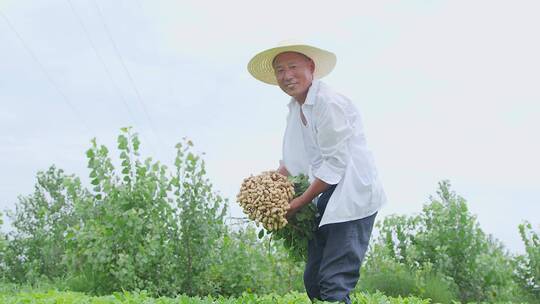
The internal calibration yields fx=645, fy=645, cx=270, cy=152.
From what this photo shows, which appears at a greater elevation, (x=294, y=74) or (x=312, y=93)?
(x=294, y=74)

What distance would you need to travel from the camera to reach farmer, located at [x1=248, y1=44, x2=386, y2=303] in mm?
3787

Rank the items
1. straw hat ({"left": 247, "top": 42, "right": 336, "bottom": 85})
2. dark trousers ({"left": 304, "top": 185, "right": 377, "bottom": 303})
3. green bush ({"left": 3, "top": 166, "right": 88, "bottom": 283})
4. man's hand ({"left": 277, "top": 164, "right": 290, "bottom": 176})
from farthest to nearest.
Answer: green bush ({"left": 3, "top": 166, "right": 88, "bottom": 283}), man's hand ({"left": 277, "top": 164, "right": 290, "bottom": 176}), straw hat ({"left": 247, "top": 42, "right": 336, "bottom": 85}), dark trousers ({"left": 304, "top": 185, "right": 377, "bottom": 303})

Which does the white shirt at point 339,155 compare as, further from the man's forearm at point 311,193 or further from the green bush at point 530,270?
the green bush at point 530,270

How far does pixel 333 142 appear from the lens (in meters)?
3.82

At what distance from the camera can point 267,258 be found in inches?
330

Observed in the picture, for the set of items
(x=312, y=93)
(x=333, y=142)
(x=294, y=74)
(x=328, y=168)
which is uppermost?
(x=294, y=74)

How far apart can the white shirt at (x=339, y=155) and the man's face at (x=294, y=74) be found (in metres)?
0.07

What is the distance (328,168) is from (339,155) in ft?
0.33

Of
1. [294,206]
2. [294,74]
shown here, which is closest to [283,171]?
[294,206]

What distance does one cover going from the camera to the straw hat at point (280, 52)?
4105 mm

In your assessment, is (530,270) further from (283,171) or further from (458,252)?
(283,171)

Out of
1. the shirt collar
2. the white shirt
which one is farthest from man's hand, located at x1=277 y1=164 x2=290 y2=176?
the shirt collar

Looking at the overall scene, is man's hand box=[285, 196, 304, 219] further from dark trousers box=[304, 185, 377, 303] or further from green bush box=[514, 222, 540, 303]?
green bush box=[514, 222, 540, 303]

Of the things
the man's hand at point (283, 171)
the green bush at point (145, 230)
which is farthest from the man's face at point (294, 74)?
the green bush at point (145, 230)
